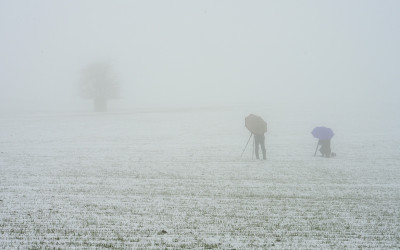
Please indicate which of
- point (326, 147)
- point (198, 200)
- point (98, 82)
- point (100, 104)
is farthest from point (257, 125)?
point (100, 104)

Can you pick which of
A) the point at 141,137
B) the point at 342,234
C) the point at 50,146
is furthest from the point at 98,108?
the point at 342,234

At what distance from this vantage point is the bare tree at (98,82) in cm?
5572

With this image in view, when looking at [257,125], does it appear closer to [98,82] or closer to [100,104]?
[98,82]

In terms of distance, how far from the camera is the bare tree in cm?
5572

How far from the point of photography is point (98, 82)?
55469mm

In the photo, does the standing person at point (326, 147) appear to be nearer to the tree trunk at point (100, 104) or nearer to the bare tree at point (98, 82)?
the bare tree at point (98, 82)

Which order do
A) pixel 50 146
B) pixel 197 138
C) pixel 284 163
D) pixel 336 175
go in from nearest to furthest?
pixel 336 175, pixel 284 163, pixel 50 146, pixel 197 138

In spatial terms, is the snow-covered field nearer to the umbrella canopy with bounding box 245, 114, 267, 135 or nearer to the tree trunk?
the umbrella canopy with bounding box 245, 114, 267, 135

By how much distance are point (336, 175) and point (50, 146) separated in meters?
17.3

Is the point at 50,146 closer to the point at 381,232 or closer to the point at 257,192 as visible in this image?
the point at 257,192

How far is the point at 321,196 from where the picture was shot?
10750mm

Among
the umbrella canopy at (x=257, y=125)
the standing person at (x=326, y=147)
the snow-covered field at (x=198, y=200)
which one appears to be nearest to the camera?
the snow-covered field at (x=198, y=200)

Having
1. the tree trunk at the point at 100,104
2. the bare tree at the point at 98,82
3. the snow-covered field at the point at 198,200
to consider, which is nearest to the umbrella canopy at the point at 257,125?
the snow-covered field at the point at 198,200

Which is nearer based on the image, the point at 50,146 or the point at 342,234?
the point at 342,234
